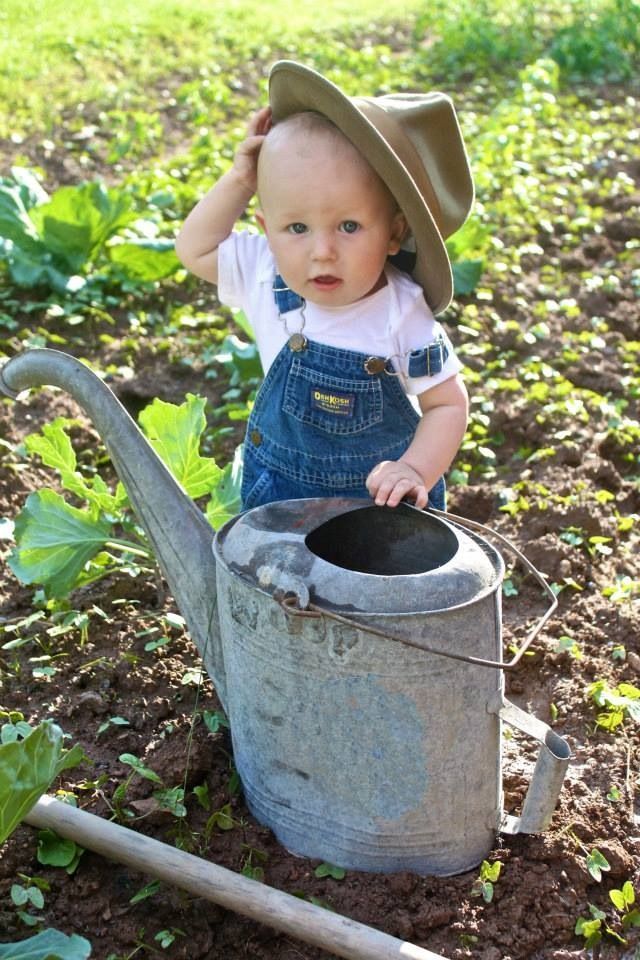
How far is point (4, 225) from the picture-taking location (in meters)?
4.27

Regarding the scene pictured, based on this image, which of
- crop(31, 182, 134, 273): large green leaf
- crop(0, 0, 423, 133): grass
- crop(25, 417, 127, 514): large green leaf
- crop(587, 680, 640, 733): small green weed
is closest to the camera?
crop(587, 680, 640, 733): small green weed

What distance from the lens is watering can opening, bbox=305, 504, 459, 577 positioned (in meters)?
2.19

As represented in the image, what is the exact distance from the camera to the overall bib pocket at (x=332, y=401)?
7.71ft

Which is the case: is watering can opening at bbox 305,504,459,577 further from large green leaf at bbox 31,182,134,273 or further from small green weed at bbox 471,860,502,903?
large green leaf at bbox 31,182,134,273

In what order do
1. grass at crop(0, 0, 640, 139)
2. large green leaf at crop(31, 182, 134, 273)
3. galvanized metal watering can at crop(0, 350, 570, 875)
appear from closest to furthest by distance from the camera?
galvanized metal watering can at crop(0, 350, 570, 875)
large green leaf at crop(31, 182, 134, 273)
grass at crop(0, 0, 640, 139)

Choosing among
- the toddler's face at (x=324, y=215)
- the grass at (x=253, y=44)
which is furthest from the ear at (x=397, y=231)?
the grass at (x=253, y=44)

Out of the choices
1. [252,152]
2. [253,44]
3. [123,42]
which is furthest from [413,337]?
[253,44]

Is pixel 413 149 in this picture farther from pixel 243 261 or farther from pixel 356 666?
pixel 356 666

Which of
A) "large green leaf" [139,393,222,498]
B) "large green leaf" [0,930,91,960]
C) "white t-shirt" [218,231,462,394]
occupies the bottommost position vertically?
"large green leaf" [0,930,91,960]

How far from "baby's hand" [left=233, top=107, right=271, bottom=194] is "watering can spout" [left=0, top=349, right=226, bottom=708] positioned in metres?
0.47

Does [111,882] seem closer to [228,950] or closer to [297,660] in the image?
[228,950]

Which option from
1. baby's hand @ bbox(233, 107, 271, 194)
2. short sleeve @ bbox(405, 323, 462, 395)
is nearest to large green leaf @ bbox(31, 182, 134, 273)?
baby's hand @ bbox(233, 107, 271, 194)

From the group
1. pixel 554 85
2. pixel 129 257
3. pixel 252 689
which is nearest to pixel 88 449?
pixel 129 257

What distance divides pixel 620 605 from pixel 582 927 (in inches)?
42.2
